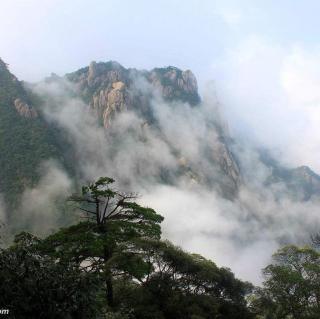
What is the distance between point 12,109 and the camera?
16450 cm

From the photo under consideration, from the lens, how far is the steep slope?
137125 mm

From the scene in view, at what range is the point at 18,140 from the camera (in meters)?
153

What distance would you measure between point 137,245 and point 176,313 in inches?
190

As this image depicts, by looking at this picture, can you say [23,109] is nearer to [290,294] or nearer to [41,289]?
[290,294]

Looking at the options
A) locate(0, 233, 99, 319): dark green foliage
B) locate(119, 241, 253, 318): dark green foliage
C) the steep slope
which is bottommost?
locate(0, 233, 99, 319): dark green foliage

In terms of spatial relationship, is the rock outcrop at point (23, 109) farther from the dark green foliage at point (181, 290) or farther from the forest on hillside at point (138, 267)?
the dark green foliage at point (181, 290)

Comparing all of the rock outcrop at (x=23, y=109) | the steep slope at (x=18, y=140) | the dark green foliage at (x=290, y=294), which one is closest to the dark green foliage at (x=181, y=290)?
the dark green foliage at (x=290, y=294)

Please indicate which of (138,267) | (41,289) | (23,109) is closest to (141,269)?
(138,267)

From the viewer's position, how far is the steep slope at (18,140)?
137125 millimetres

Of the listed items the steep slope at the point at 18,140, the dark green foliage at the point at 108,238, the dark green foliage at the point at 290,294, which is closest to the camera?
the dark green foliage at the point at 108,238

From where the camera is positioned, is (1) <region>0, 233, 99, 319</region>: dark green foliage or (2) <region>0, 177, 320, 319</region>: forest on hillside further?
(2) <region>0, 177, 320, 319</region>: forest on hillside

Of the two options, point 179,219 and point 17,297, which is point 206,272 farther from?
point 179,219

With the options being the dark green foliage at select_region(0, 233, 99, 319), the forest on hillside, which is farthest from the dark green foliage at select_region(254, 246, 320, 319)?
the dark green foliage at select_region(0, 233, 99, 319)

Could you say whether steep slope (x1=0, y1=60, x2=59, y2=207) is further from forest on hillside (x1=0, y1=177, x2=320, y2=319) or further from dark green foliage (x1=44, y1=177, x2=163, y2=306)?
forest on hillside (x1=0, y1=177, x2=320, y2=319)
